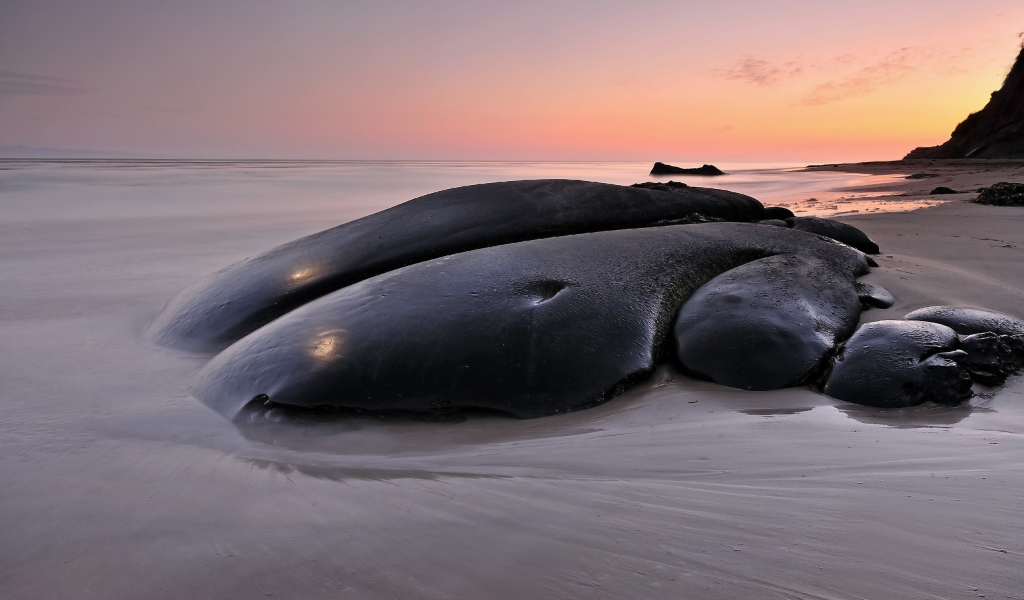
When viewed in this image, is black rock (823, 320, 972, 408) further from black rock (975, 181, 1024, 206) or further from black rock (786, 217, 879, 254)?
black rock (975, 181, 1024, 206)

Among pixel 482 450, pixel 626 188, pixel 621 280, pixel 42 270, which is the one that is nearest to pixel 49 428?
pixel 482 450

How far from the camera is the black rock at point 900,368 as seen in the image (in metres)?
2.49

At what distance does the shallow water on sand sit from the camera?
1.40 meters

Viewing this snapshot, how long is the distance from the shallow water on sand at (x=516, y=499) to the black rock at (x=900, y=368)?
90mm

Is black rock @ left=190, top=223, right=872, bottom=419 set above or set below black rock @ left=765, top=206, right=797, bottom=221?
below

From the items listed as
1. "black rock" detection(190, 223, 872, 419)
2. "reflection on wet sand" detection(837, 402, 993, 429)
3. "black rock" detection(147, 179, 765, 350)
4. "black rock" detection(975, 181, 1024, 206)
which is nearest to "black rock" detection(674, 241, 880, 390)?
"black rock" detection(190, 223, 872, 419)

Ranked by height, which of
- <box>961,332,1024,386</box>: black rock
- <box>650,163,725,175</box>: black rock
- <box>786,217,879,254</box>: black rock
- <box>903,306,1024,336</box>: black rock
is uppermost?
<box>650,163,725,175</box>: black rock

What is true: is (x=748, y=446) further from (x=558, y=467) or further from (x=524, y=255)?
(x=524, y=255)

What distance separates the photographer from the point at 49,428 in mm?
2559

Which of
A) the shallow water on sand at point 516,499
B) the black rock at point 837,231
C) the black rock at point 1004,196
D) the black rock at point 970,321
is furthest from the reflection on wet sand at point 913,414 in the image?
the black rock at point 1004,196

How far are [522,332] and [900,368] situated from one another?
148 centimetres

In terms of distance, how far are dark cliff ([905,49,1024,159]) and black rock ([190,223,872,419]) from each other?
26.9 metres

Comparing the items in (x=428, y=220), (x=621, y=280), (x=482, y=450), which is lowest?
(x=482, y=450)

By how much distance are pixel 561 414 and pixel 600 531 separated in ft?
3.05
